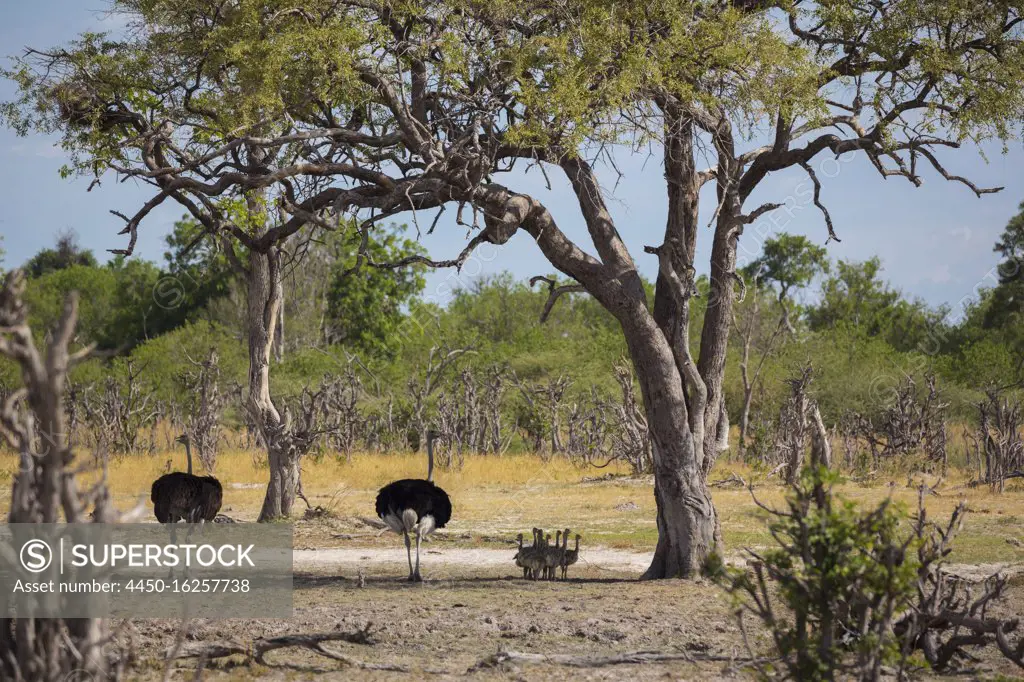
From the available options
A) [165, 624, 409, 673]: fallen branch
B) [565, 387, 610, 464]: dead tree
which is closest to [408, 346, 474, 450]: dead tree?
[565, 387, 610, 464]: dead tree

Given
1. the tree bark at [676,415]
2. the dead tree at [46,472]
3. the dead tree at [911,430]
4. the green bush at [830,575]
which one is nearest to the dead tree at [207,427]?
the tree bark at [676,415]

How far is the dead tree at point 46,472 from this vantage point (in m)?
3.71

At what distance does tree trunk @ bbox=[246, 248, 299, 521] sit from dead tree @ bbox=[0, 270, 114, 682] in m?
9.87

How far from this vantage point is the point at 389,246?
4331cm

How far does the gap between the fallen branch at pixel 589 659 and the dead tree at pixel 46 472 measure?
2.95 meters

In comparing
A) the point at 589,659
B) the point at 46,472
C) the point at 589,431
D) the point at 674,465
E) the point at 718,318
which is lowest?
the point at 589,659

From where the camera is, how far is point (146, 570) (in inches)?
413

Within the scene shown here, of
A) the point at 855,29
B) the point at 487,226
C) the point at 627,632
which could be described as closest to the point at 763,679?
the point at 627,632

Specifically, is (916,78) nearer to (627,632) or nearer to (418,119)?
(418,119)

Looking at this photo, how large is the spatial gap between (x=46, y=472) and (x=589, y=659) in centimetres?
392

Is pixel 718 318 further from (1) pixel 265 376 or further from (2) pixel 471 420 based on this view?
(2) pixel 471 420

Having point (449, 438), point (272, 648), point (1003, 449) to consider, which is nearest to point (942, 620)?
point (272, 648)

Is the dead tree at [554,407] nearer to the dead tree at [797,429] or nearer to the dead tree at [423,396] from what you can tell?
the dead tree at [423,396]

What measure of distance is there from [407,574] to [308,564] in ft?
4.08
